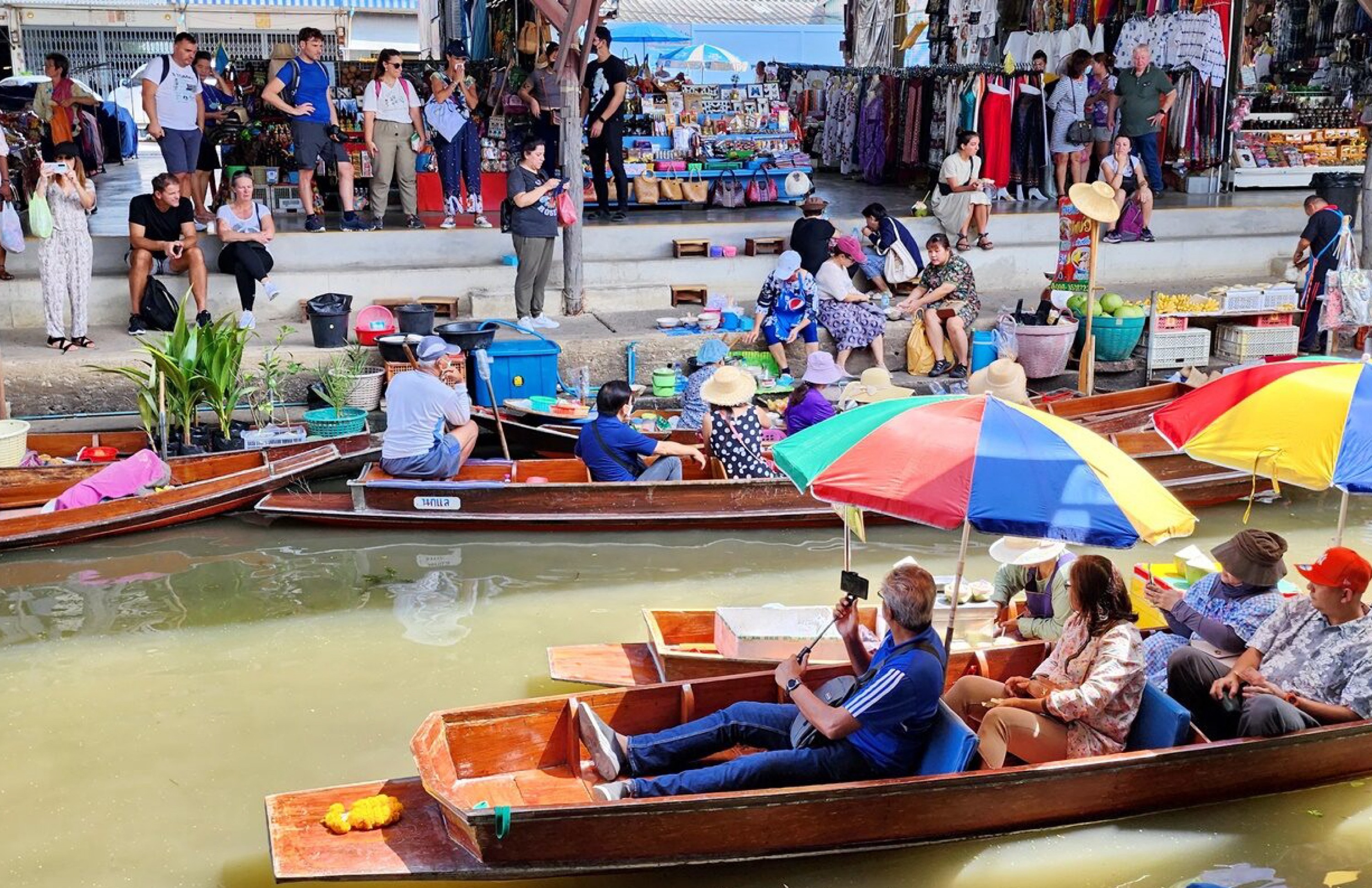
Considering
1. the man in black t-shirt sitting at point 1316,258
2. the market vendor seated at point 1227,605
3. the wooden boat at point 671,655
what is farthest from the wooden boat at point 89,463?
the man in black t-shirt sitting at point 1316,258

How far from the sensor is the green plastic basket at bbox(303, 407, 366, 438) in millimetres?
10039

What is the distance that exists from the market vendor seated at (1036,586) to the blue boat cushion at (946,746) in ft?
3.49

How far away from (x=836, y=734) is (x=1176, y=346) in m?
7.70

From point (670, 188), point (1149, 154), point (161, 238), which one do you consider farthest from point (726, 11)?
point (161, 238)

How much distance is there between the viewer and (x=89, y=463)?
9.09 m

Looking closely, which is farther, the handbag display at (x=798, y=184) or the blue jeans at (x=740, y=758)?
the handbag display at (x=798, y=184)

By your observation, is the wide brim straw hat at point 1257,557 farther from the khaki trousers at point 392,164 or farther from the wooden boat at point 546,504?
the khaki trousers at point 392,164

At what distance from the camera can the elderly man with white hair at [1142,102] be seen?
14555 millimetres

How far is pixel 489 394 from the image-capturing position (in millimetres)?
10570

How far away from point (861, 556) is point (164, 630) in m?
4.23

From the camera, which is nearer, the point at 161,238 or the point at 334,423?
the point at 334,423

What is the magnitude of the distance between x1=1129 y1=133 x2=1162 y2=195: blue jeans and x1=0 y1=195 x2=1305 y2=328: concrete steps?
1.66 ft

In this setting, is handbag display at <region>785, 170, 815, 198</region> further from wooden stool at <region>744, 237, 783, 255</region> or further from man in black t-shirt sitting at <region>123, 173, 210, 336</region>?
man in black t-shirt sitting at <region>123, 173, 210, 336</region>

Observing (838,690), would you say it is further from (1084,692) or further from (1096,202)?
(1096,202)
